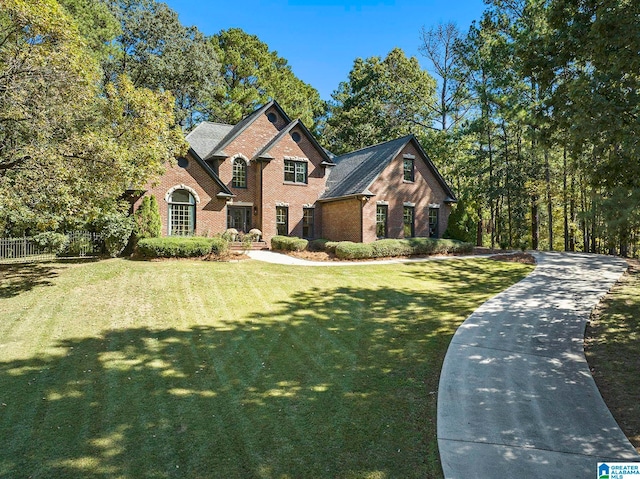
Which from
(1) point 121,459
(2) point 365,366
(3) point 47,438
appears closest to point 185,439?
(1) point 121,459

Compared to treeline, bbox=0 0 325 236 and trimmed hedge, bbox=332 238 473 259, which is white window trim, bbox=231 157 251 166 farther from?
trimmed hedge, bbox=332 238 473 259

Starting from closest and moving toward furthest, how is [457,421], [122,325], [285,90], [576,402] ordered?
[457,421]
[576,402]
[122,325]
[285,90]

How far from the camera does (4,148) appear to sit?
42.4ft

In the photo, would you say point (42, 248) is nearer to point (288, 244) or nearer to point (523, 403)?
point (288, 244)

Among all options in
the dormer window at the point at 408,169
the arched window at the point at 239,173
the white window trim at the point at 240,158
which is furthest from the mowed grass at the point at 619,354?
the white window trim at the point at 240,158

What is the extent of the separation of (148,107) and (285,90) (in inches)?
1239

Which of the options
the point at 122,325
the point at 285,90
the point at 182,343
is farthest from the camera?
the point at 285,90

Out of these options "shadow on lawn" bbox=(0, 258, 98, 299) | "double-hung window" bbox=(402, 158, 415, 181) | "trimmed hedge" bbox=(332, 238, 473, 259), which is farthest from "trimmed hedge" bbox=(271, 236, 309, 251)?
"shadow on lawn" bbox=(0, 258, 98, 299)

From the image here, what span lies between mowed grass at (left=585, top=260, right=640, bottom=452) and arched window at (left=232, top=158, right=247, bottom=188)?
2028 cm

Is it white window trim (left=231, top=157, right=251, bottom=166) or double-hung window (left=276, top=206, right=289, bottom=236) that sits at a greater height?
white window trim (left=231, top=157, right=251, bottom=166)

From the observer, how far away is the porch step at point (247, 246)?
2156 centimetres

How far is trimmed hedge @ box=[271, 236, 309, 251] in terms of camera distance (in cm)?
2194

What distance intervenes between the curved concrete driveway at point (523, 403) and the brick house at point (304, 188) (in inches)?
577

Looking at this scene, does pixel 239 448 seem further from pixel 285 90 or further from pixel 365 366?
pixel 285 90
